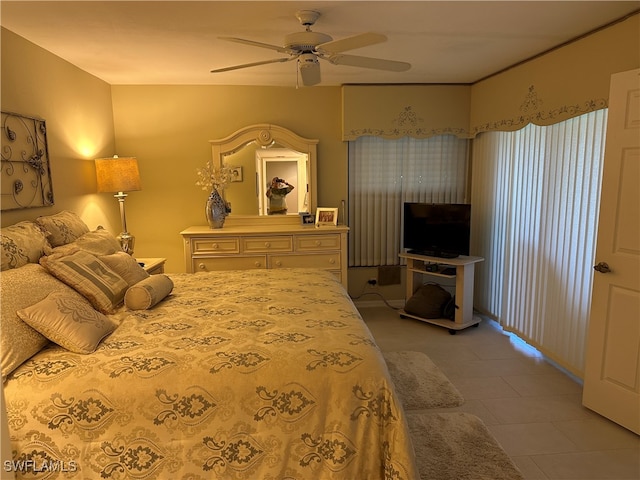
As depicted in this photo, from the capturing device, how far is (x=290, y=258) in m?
4.38

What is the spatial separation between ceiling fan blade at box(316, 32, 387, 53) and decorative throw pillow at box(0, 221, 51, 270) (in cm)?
197

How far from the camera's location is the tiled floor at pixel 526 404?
92.0 inches

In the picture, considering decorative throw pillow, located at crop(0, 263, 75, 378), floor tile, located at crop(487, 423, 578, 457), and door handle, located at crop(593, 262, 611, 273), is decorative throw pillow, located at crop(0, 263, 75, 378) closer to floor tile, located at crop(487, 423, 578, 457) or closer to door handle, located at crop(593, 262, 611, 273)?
floor tile, located at crop(487, 423, 578, 457)

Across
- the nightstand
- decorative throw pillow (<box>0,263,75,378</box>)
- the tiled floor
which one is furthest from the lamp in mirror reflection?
the tiled floor

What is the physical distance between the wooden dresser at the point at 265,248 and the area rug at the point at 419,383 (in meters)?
1.14

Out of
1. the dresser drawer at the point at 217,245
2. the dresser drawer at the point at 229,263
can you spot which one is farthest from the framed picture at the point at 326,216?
the dresser drawer at the point at 217,245

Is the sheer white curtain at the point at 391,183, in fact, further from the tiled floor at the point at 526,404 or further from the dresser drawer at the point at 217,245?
the dresser drawer at the point at 217,245

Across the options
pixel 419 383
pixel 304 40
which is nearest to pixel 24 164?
pixel 304 40

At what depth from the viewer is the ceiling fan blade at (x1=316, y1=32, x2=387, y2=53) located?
2.16m

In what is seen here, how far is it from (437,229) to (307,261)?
137cm

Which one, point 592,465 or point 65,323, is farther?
point 592,465

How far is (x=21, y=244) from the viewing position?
239cm

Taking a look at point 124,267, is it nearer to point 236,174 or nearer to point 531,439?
point 236,174

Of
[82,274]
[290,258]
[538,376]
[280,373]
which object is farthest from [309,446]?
[290,258]
